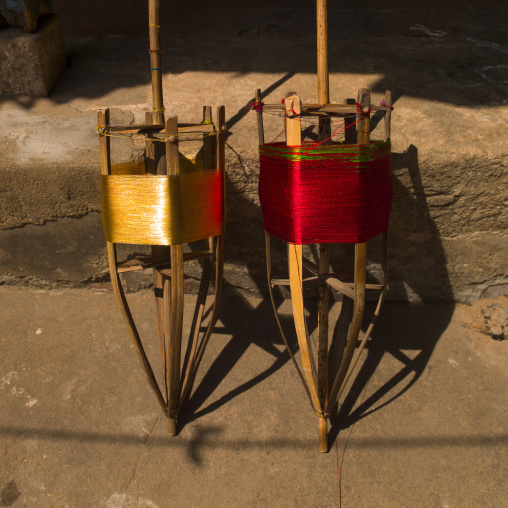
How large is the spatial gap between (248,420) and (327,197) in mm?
953

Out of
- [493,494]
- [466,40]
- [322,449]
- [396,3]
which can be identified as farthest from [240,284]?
[396,3]

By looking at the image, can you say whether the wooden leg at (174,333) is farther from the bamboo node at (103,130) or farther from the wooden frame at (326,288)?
the bamboo node at (103,130)

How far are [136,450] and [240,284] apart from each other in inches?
37.4

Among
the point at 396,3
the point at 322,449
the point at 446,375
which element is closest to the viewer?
the point at 322,449

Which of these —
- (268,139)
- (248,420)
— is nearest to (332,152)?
(268,139)

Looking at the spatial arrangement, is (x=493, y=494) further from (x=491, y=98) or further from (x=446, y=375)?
(x=491, y=98)

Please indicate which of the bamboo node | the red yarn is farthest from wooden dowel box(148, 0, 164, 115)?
the red yarn

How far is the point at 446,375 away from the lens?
2.27 metres

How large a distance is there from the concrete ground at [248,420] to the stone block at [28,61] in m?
1.12

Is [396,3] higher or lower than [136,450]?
higher

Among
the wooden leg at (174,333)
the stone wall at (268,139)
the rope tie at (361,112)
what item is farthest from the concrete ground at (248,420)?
the rope tie at (361,112)

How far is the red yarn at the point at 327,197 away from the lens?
178 cm

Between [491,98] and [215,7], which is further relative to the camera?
[215,7]

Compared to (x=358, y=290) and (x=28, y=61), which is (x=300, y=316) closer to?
(x=358, y=290)
